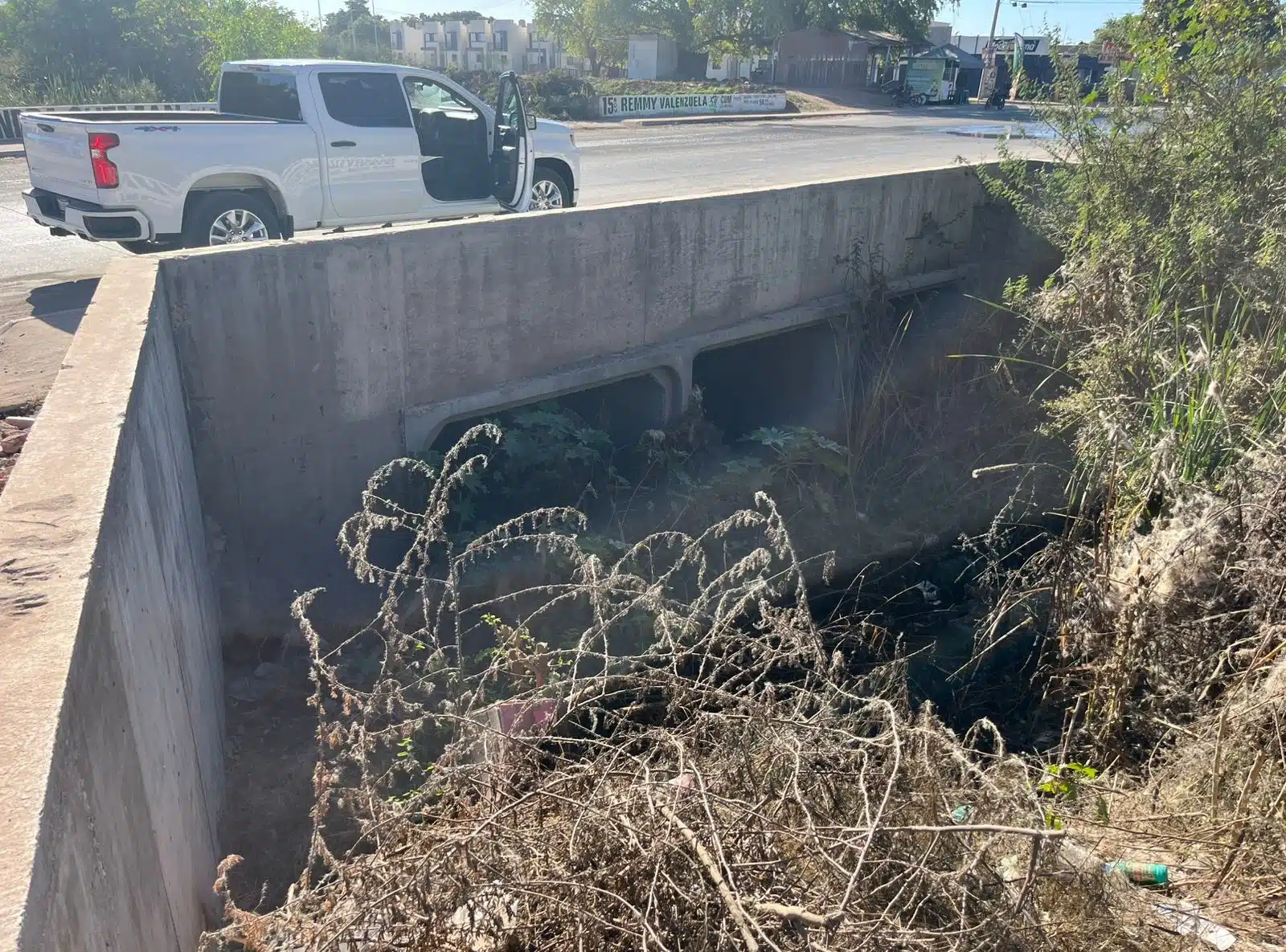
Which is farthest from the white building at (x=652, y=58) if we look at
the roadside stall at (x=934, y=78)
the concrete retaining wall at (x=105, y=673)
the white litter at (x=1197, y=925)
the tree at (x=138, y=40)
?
the white litter at (x=1197, y=925)

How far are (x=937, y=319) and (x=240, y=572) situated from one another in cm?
738

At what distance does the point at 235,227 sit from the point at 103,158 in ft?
3.41

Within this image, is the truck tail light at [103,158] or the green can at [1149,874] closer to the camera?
the green can at [1149,874]

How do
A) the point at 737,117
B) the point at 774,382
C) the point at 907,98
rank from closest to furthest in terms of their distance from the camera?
the point at 774,382
the point at 737,117
the point at 907,98

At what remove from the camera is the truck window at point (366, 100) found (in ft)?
29.7

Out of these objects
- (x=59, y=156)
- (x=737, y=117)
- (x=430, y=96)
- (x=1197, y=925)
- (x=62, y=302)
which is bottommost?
(x=737, y=117)

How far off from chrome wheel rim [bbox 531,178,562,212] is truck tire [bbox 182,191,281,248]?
291 centimetres

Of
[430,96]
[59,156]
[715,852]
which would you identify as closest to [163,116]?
[59,156]

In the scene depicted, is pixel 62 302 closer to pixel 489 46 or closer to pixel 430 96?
pixel 430 96

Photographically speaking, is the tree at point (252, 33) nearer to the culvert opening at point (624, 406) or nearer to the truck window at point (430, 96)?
the truck window at point (430, 96)

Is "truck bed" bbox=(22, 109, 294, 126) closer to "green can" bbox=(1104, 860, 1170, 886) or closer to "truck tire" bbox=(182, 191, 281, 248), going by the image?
"truck tire" bbox=(182, 191, 281, 248)

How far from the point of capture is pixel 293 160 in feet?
27.8

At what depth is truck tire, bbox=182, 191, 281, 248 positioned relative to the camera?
8062mm

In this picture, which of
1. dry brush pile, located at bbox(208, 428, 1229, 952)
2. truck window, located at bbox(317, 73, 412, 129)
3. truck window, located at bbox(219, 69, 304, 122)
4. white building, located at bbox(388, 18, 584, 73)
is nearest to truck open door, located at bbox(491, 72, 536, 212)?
truck window, located at bbox(317, 73, 412, 129)
